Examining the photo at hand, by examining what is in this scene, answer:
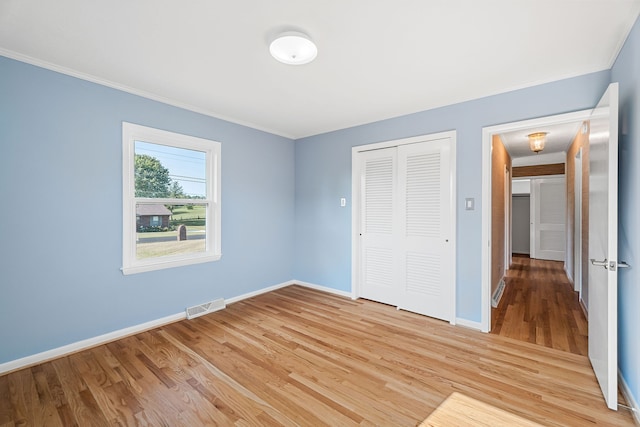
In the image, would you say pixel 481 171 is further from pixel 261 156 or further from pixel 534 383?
pixel 261 156

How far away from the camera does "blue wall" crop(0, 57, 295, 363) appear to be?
223cm

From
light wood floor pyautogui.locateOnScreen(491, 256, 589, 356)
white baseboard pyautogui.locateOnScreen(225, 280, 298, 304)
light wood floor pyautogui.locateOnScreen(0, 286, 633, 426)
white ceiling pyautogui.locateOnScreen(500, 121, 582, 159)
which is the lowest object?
light wood floor pyautogui.locateOnScreen(0, 286, 633, 426)

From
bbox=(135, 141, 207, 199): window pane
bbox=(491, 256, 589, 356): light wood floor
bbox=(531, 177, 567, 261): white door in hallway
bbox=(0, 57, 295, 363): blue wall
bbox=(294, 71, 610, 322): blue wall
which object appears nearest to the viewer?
bbox=(0, 57, 295, 363): blue wall

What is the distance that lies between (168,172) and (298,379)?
8.73ft

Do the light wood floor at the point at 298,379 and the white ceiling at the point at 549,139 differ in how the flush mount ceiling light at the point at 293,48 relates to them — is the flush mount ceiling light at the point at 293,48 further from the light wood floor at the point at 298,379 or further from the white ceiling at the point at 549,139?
the white ceiling at the point at 549,139

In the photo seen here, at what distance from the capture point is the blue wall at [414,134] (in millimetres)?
2631

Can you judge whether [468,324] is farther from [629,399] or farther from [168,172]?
[168,172]

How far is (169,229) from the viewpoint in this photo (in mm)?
3268

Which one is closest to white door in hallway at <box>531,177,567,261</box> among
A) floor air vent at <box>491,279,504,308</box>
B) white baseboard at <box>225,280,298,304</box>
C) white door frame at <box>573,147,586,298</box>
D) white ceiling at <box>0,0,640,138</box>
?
white door frame at <box>573,147,586,298</box>

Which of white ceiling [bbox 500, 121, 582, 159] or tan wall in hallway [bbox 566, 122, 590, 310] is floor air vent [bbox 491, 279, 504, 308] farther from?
white ceiling [bbox 500, 121, 582, 159]

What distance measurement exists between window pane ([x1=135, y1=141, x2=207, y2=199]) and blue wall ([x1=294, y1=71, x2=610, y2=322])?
5.67 ft

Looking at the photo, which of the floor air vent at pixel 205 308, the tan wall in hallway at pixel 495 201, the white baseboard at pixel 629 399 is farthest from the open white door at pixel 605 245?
the floor air vent at pixel 205 308

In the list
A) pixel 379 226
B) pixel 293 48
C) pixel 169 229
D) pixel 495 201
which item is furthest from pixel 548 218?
pixel 169 229

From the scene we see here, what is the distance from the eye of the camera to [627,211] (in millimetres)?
1898
